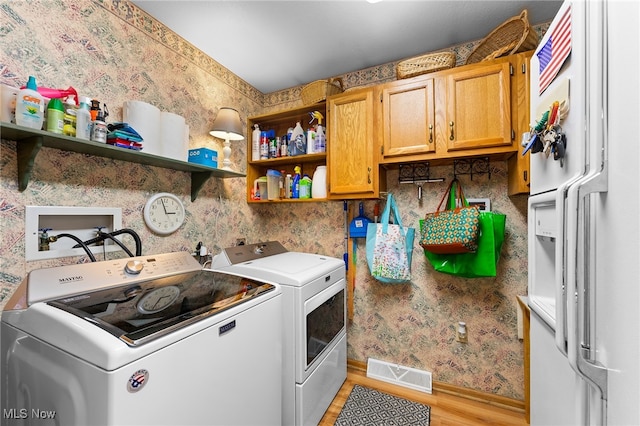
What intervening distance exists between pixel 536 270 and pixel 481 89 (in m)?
1.15

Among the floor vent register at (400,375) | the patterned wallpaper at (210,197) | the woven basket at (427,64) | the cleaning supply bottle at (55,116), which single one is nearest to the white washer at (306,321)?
the floor vent register at (400,375)

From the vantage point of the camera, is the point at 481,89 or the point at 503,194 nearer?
the point at 481,89

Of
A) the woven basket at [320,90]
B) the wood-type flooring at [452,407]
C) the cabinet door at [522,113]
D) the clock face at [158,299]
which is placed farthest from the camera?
the woven basket at [320,90]

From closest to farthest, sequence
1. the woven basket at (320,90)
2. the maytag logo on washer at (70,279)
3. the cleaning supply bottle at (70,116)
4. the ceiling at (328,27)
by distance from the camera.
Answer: the maytag logo on washer at (70,279)
the cleaning supply bottle at (70,116)
the ceiling at (328,27)
the woven basket at (320,90)

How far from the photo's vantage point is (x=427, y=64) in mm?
1754

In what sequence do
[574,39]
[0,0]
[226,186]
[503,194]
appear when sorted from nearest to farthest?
[574,39] → [0,0] → [503,194] → [226,186]

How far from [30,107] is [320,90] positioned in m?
1.67

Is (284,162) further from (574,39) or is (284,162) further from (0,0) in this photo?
(574,39)

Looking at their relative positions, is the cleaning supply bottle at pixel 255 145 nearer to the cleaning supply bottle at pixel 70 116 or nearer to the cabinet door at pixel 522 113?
the cleaning supply bottle at pixel 70 116

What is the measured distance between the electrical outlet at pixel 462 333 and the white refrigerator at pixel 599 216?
3.83 feet

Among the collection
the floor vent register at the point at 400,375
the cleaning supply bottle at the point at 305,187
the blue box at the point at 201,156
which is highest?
the blue box at the point at 201,156

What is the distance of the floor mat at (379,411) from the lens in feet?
5.48

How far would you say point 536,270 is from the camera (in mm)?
979

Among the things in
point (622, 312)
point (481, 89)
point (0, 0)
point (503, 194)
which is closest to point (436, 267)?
point (503, 194)
